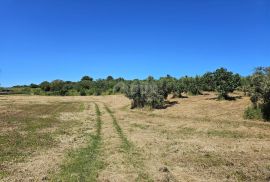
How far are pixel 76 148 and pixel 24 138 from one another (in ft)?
19.7

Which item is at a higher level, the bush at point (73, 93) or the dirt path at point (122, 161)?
the bush at point (73, 93)

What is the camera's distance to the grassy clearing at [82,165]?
15.3 metres

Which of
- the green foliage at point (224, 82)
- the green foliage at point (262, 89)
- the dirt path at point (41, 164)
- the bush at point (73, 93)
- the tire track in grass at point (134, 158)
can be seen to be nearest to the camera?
the dirt path at point (41, 164)

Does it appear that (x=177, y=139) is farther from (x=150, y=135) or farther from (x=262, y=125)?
(x=262, y=125)

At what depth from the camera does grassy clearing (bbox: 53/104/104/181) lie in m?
15.3

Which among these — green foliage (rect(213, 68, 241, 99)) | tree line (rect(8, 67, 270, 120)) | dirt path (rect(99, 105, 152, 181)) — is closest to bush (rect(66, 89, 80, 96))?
tree line (rect(8, 67, 270, 120))

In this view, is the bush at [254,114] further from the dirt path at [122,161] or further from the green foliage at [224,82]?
the green foliage at [224,82]

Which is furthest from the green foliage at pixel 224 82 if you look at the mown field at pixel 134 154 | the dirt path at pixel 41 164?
the dirt path at pixel 41 164

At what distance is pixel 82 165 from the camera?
1742cm

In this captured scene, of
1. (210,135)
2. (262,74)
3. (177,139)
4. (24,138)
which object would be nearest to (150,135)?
(177,139)

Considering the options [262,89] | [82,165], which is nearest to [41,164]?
[82,165]

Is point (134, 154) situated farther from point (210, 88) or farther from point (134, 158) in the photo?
point (210, 88)

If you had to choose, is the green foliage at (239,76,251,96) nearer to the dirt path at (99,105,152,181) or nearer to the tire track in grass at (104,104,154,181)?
the tire track in grass at (104,104,154,181)

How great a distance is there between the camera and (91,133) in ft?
96.6
